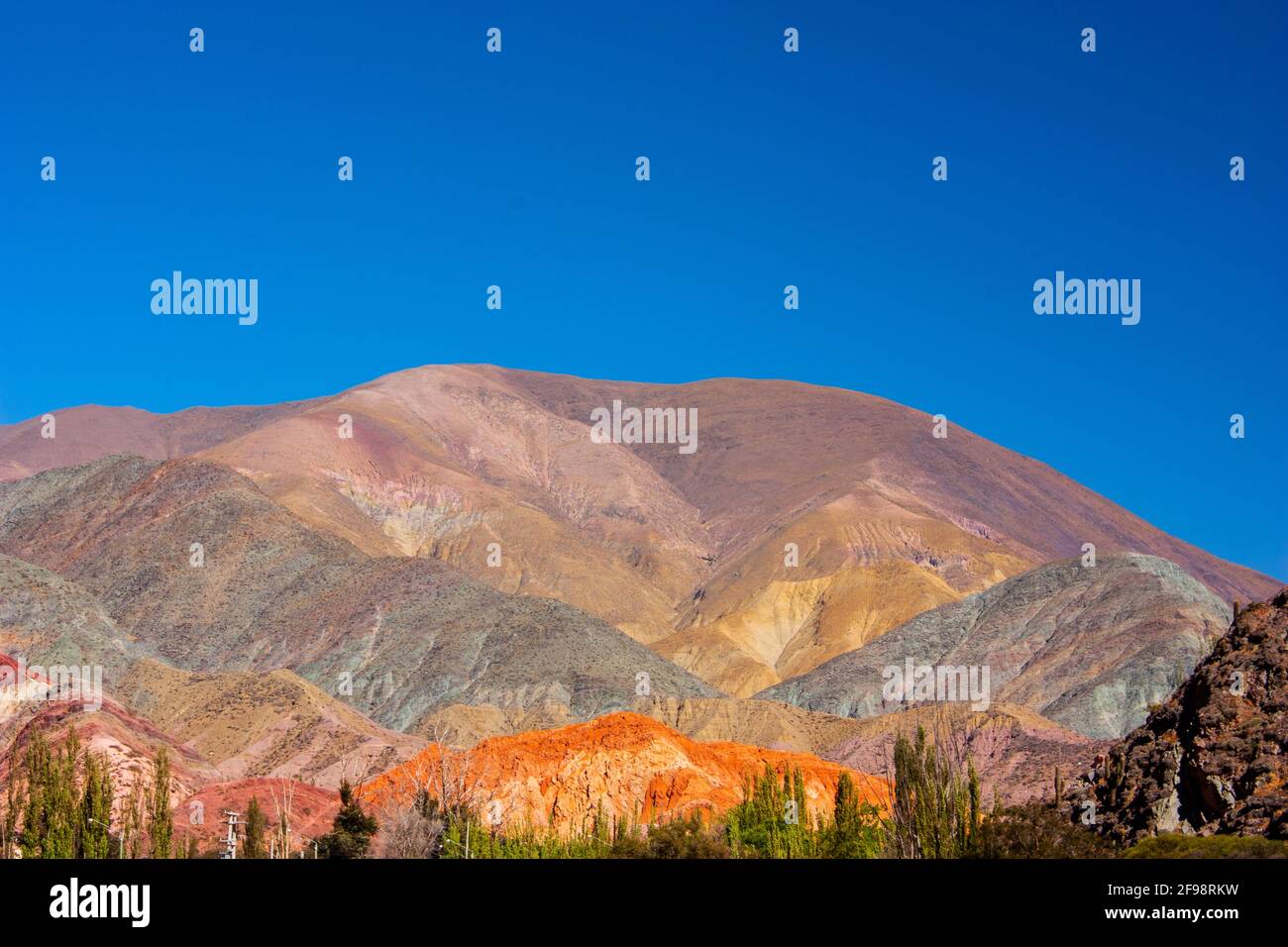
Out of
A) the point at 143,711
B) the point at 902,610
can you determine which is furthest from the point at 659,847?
the point at 902,610

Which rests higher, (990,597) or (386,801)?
(990,597)

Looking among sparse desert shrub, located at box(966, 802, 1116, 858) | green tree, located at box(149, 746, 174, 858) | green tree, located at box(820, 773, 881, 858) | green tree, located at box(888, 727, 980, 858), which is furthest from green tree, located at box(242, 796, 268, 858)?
sparse desert shrub, located at box(966, 802, 1116, 858)

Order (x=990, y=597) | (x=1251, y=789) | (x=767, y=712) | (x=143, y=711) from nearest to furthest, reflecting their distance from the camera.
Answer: (x=1251, y=789)
(x=143, y=711)
(x=767, y=712)
(x=990, y=597)

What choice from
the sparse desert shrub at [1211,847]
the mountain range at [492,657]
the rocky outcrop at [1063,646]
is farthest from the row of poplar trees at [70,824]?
the rocky outcrop at [1063,646]

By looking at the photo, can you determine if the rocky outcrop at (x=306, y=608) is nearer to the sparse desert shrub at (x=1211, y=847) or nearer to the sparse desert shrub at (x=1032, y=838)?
the sparse desert shrub at (x=1032, y=838)

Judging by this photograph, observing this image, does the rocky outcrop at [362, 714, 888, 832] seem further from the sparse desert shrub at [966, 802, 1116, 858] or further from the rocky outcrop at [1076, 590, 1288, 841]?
the sparse desert shrub at [966, 802, 1116, 858]

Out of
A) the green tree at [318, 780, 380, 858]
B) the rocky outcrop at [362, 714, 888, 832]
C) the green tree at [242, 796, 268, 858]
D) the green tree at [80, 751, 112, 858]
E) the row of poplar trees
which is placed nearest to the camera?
the row of poplar trees

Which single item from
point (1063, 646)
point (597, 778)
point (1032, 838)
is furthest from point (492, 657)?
point (1032, 838)

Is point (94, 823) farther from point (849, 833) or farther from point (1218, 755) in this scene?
point (1218, 755)
